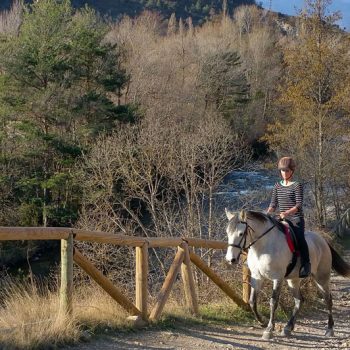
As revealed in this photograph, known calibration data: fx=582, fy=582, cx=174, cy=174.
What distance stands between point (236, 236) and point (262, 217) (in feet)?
2.17

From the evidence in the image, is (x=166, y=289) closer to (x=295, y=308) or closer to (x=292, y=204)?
(x=295, y=308)

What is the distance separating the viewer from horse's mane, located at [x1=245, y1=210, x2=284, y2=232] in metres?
8.12

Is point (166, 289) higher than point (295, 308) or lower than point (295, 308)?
higher

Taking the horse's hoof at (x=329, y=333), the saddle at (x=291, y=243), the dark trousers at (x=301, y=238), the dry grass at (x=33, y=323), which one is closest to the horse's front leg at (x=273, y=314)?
the saddle at (x=291, y=243)

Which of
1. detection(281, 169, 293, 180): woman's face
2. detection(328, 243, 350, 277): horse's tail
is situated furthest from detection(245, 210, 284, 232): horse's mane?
detection(328, 243, 350, 277): horse's tail

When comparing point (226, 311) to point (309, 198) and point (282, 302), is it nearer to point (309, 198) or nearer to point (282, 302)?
point (282, 302)

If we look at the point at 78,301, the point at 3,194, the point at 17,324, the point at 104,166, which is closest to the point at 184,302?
the point at 78,301

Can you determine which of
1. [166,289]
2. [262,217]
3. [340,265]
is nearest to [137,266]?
[166,289]

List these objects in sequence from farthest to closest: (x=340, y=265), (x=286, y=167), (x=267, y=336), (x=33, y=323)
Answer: (x=340, y=265)
(x=286, y=167)
(x=267, y=336)
(x=33, y=323)

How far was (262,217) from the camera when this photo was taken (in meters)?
8.26

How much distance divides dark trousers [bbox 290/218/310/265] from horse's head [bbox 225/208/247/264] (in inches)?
43.5

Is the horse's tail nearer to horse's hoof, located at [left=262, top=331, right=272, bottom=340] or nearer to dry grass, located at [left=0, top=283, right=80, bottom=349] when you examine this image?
horse's hoof, located at [left=262, top=331, right=272, bottom=340]

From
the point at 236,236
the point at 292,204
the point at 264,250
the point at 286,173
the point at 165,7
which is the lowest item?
the point at 264,250

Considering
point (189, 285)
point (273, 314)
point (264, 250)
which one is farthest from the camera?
point (189, 285)
